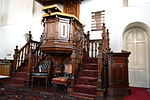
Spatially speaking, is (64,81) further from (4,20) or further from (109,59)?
(4,20)

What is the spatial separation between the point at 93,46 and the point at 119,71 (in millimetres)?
2466

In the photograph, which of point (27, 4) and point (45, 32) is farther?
point (27, 4)

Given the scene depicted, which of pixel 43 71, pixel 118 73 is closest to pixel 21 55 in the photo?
→ pixel 43 71

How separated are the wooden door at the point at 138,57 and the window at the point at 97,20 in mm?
1389

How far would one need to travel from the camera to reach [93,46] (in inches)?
252

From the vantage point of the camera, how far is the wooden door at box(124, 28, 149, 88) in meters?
6.00

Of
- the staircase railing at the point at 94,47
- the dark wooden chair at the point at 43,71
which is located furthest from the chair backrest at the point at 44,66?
the staircase railing at the point at 94,47

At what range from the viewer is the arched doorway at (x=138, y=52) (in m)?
6.00

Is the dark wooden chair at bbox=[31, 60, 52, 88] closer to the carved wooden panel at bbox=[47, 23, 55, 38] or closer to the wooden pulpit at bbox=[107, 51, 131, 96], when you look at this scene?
the carved wooden panel at bbox=[47, 23, 55, 38]

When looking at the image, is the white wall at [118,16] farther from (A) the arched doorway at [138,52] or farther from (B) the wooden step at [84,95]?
(B) the wooden step at [84,95]

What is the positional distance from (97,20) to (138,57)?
2.60m

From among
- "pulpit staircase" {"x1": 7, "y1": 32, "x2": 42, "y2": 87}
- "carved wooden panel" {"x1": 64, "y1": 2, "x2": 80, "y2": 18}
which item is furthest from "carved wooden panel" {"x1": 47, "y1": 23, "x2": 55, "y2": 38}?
"carved wooden panel" {"x1": 64, "y1": 2, "x2": 80, "y2": 18}

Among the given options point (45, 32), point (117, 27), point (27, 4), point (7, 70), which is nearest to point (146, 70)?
point (117, 27)

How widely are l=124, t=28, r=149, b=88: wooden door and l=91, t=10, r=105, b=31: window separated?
1389mm
